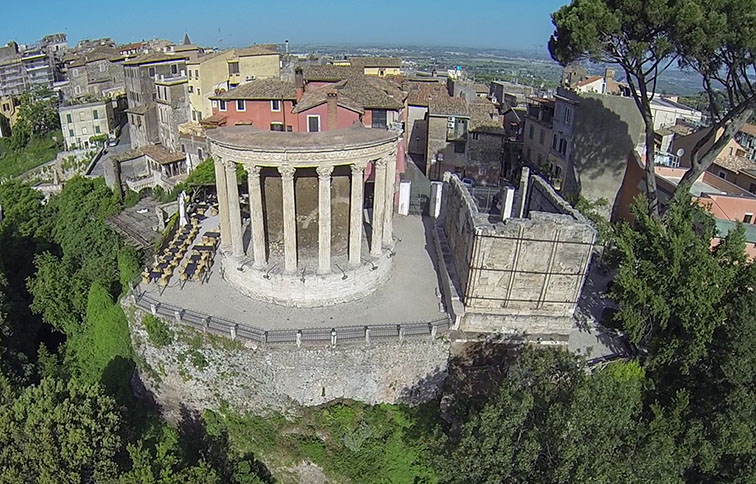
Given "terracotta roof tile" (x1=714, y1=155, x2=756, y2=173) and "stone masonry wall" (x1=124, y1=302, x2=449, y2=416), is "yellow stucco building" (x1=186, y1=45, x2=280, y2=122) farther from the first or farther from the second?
"terracotta roof tile" (x1=714, y1=155, x2=756, y2=173)

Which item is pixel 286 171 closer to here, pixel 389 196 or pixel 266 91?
pixel 389 196

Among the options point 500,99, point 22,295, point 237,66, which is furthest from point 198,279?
point 500,99

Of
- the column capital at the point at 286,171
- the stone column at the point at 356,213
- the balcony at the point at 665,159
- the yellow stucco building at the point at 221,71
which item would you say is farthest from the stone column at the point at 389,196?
the yellow stucco building at the point at 221,71

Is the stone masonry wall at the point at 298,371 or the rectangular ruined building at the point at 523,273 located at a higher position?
the rectangular ruined building at the point at 523,273

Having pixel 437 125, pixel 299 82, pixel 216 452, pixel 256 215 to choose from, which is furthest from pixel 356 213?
pixel 437 125

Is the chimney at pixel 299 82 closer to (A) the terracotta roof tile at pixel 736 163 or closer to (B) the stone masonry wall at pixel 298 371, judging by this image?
(B) the stone masonry wall at pixel 298 371

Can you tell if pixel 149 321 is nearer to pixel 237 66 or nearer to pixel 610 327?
pixel 610 327

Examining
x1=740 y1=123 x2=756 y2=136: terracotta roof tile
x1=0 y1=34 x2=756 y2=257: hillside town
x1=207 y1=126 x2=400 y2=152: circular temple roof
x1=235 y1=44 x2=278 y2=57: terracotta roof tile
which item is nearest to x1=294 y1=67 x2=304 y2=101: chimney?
x1=0 y1=34 x2=756 y2=257: hillside town
